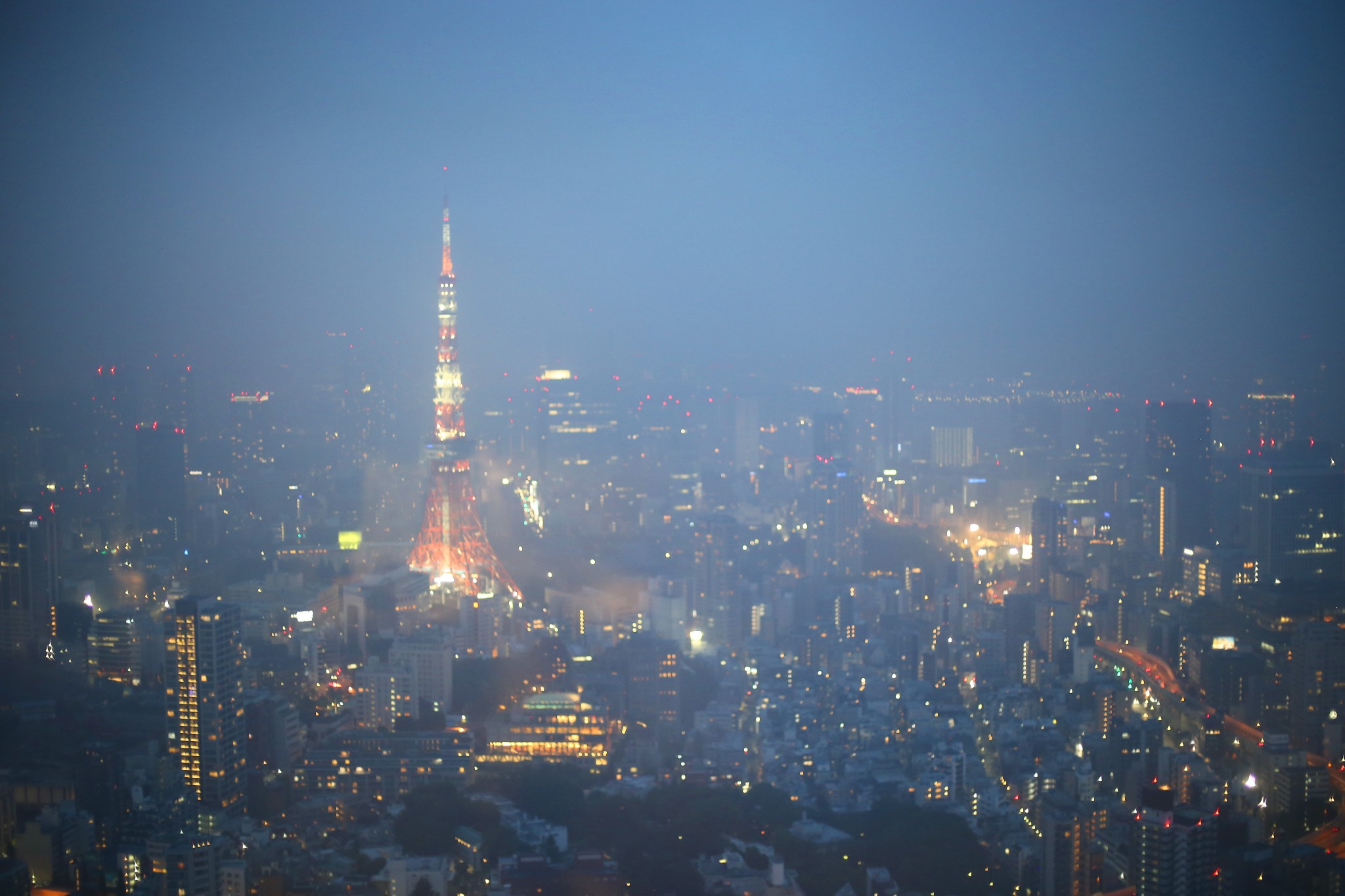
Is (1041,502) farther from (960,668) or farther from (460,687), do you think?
(460,687)

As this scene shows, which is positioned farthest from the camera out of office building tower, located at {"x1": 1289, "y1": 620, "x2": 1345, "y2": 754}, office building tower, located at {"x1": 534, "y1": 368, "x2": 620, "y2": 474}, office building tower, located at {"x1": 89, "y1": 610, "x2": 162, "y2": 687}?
office building tower, located at {"x1": 534, "y1": 368, "x2": 620, "y2": 474}

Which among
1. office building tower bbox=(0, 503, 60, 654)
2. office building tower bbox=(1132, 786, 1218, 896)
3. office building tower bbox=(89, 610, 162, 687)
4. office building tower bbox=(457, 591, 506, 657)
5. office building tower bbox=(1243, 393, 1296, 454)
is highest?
office building tower bbox=(1243, 393, 1296, 454)

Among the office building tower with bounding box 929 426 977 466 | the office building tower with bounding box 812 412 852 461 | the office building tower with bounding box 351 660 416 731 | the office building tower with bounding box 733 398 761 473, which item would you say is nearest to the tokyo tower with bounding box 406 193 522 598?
the office building tower with bounding box 351 660 416 731

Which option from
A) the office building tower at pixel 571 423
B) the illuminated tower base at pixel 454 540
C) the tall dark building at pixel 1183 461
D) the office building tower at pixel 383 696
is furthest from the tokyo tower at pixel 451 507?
the tall dark building at pixel 1183 461

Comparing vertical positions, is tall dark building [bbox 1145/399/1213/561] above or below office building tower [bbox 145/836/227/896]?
above

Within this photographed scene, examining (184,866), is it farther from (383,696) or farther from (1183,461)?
(1183,461)

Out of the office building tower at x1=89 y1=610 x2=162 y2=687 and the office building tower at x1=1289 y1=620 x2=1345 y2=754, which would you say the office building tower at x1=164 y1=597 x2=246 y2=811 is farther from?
the office building tower at x1=1289 y1=620 x2=1345 y2=754
